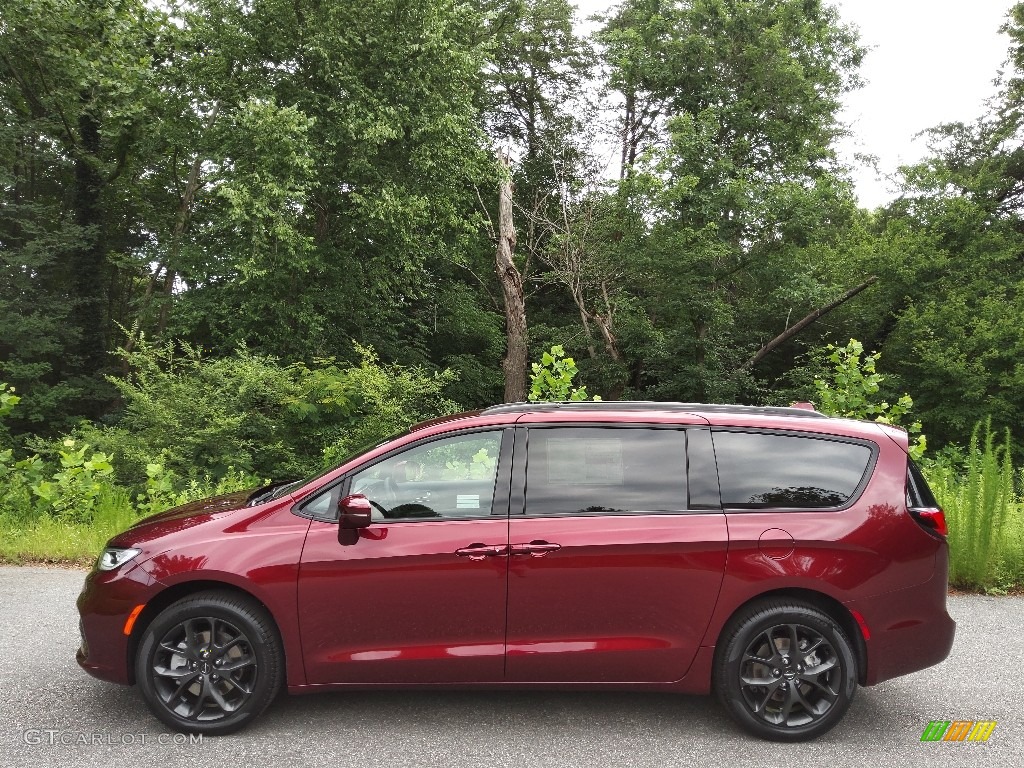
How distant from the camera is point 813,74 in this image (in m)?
22.8

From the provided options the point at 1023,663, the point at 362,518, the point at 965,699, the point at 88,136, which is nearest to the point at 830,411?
the point at 1023,663

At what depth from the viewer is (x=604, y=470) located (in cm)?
394

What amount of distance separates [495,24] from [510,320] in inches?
402

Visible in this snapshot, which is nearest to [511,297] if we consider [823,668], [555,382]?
[555,382]

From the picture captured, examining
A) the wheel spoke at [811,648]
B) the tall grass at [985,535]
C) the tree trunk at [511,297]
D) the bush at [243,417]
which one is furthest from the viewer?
the tree trunk at [511,297]

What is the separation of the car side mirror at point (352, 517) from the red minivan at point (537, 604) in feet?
0.04

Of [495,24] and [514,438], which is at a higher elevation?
[495,24]

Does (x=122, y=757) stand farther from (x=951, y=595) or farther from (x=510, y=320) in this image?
(x=510, y=320)

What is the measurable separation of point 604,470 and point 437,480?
88 cm

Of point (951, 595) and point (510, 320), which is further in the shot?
point (510, 320)

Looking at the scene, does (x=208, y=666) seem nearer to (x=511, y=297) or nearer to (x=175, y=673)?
(x=175, y=673)

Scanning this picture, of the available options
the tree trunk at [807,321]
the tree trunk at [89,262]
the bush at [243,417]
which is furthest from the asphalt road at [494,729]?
A: the tree trunk at [89,262]

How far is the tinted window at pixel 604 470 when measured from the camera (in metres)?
3.88

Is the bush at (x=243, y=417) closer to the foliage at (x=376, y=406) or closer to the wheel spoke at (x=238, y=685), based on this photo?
the foliage at (x=376, y=406)
